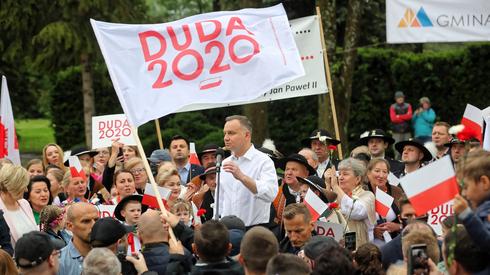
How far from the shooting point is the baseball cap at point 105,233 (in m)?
7.86

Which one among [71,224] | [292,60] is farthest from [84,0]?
[71,224]

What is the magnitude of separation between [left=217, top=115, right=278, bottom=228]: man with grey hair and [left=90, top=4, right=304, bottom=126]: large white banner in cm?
46

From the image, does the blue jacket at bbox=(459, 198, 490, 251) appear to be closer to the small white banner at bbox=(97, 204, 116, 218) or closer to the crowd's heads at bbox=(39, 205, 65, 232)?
the crowd's heads at bbox=(39, 205, 65, 232)

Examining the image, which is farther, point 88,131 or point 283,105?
point 283,105

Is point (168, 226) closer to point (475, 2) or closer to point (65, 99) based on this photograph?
point (475, 2)

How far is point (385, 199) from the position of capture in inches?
393

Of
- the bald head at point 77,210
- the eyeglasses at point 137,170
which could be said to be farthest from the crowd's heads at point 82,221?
the eyeglasses at point 137,170

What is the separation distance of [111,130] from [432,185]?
28.4 feet

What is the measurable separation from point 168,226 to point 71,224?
781 mm

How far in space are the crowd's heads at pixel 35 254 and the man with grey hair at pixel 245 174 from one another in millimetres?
2687

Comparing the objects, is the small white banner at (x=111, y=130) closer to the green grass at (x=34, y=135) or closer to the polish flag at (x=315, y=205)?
the polish flag at (x=315, y=205)

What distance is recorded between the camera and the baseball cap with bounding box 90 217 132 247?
7.86 meters

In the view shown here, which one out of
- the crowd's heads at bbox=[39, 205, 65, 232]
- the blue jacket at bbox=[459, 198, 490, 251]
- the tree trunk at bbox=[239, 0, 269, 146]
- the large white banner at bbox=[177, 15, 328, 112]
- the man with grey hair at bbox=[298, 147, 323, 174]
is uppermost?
the large white banner at bbox=[177, 15, 328, 112]

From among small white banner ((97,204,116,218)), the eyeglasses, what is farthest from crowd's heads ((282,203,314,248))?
the eyeglasses
